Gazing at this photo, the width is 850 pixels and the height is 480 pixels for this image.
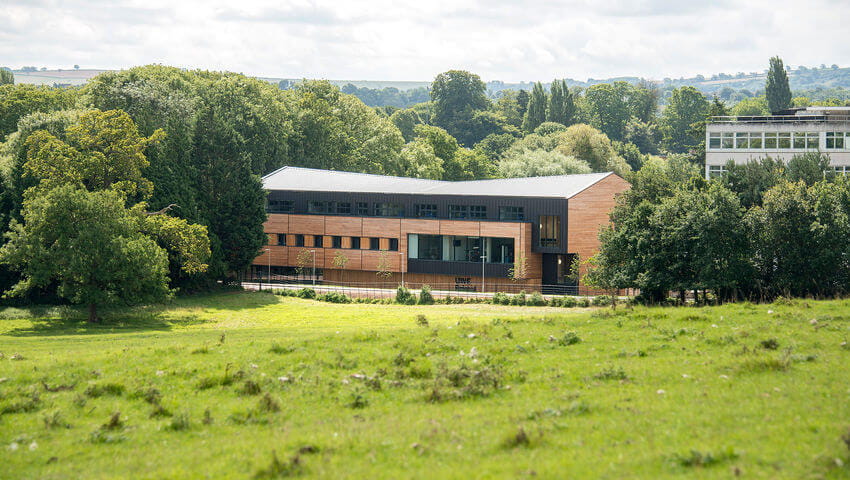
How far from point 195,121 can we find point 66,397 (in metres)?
60.1

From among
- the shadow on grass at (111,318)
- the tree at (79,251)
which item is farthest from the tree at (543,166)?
the tree at (79,251)

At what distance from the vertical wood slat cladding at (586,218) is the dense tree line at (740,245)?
28892 millimetres

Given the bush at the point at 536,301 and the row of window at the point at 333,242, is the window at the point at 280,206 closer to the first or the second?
the row of window at the point at 333,242

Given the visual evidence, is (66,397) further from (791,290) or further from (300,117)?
(300,117)

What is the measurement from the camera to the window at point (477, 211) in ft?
287

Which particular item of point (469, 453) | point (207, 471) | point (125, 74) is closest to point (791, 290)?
point (469, 453)

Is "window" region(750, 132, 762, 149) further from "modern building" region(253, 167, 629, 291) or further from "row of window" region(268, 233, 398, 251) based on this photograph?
"row of window" region(268, 233, 398, 251)

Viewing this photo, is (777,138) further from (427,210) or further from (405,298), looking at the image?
(405,298)

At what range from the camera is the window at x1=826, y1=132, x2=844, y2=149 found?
329 ft

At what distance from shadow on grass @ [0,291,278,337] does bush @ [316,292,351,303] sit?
807cm

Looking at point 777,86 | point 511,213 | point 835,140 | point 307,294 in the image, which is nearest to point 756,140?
point 835,140

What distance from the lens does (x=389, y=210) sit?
93.0 metres

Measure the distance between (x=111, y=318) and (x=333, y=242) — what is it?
1644 inches

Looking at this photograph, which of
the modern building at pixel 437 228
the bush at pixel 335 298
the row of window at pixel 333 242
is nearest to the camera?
the bush at pixel 335 298
